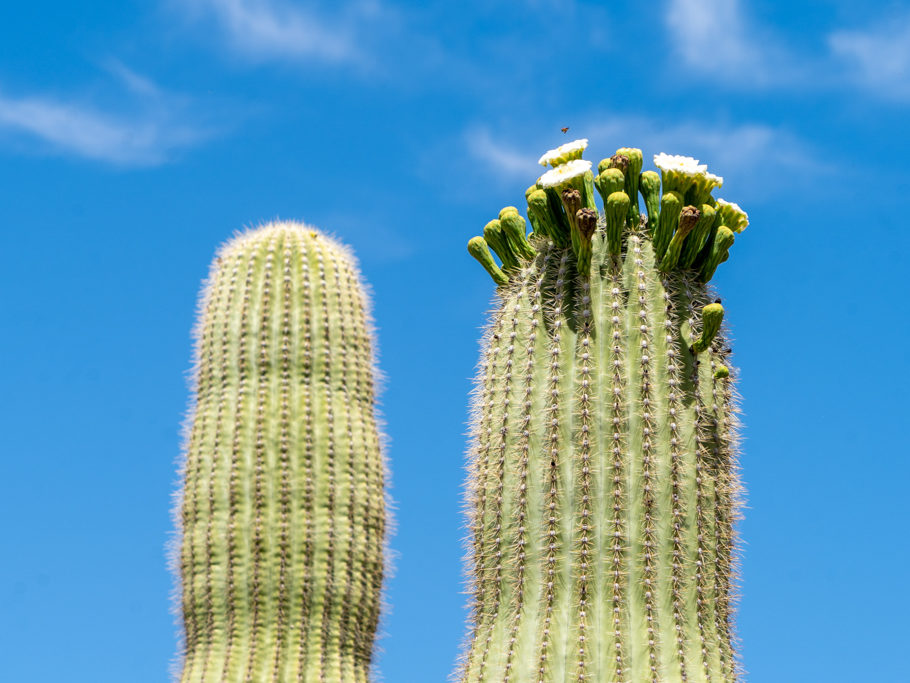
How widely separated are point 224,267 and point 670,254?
5.50 m

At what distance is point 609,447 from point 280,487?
454cm

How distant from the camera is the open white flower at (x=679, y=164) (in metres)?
6.34

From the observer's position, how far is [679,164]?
20.9 feet

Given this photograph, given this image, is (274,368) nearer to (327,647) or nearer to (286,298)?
(286,298)

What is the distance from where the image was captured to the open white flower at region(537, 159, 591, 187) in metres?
6.18

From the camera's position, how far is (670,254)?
6.13 m

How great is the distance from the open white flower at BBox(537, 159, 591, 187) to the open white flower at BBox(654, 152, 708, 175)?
0.41m

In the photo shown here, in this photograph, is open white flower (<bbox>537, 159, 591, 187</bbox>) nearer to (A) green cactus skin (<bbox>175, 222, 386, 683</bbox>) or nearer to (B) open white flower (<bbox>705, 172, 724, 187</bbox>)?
(B) open white flower (<bbox>705, 172, 724, 187</bbox>)

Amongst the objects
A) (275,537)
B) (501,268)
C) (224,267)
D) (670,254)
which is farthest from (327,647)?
(670,254)

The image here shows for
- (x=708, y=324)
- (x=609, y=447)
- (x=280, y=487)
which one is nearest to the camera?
(x=609, y=447)

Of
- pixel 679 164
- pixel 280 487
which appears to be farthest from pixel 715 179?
pixel 280 487

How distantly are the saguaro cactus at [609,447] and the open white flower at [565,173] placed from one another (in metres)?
0.02

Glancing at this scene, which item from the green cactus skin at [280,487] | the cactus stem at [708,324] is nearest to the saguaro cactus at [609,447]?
the cactus stem at [708,324]

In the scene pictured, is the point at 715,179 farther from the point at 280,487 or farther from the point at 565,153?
the point at 280,487
